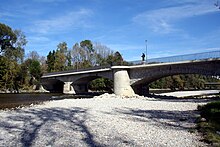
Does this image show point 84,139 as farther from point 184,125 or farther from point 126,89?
point 126,89

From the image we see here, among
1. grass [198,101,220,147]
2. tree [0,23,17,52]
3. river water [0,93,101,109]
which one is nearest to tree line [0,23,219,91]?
tree [0,23,17,52]

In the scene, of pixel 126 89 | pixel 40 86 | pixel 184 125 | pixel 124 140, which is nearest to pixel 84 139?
pixel 124 140

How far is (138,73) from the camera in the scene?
138 ft

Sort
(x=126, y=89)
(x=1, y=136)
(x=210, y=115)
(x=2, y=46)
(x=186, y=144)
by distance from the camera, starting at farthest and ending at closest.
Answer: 1. (x=2, y=46)
2. (x=126, y=89)
3. (x=210, y=115)
4. (x=1, y=136)
5. (x=186, y=144)

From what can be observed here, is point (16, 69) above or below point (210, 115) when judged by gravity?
above

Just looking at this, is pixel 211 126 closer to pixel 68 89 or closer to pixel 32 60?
pixel 68 89

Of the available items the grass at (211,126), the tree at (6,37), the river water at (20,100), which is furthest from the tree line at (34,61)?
the grass at (211,126)

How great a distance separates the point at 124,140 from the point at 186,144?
239 centimetres

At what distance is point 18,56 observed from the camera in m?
69.1

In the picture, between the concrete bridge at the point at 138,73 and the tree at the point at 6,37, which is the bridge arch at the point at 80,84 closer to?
the concrete bridge at the point at 138,73

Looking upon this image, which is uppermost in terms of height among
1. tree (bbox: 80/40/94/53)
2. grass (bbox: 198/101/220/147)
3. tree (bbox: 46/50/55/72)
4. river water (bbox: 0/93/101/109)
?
tree (bbox: 80/40/94/53)

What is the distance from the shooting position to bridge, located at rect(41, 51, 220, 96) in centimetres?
3218

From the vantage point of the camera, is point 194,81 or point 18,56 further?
point 194,81

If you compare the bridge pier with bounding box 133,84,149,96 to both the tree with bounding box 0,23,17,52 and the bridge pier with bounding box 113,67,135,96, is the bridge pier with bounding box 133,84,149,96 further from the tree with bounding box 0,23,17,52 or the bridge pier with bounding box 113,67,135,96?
the tree with bounding box 0,23,17,52
